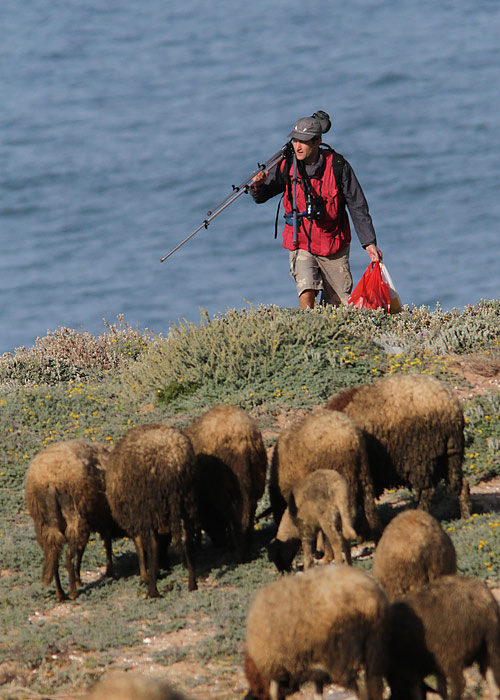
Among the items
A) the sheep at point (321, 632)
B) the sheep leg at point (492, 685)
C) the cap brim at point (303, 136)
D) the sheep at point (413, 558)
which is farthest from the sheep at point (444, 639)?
the cap brim at point (303, 136)

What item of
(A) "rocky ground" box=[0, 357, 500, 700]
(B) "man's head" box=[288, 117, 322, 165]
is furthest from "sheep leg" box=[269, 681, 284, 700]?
(B) "man's head" box=[288, 117, 322, 165]

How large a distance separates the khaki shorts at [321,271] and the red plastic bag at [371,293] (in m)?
0.20

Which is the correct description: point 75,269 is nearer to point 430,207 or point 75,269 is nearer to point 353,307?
point 430,207

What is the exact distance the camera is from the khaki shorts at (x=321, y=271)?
16.3 metres

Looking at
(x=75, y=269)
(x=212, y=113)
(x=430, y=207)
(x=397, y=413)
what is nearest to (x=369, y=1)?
(x=212, y=113)

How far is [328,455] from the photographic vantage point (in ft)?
32.1

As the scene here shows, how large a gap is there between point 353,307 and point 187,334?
2250 mm

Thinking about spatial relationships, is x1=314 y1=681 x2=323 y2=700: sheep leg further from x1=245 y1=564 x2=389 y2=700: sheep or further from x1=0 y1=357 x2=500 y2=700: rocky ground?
x1=0 y1=357 x2=500 y2=700: rocky ground

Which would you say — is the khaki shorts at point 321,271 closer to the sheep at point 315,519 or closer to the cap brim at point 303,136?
the cap brim at point 303,136

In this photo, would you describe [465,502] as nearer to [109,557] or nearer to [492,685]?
[109,557]

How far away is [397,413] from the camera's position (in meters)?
10.5

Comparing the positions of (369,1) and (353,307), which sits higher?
(369,1)

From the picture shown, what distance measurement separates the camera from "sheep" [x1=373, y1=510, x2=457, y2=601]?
795cm

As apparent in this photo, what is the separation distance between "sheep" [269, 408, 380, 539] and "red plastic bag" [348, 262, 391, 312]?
6428mm
